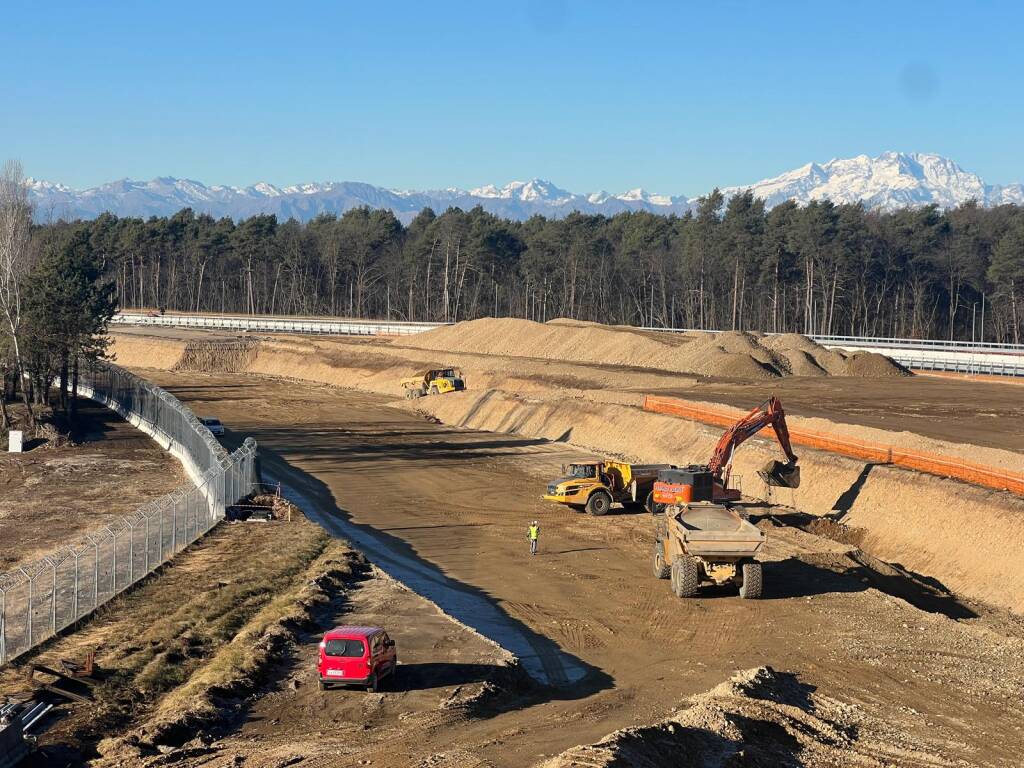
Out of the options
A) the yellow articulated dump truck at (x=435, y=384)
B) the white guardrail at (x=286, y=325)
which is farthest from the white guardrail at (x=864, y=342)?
the yellow articulated dump truck at (x=435, y=384)

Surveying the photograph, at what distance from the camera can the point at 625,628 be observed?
2880cm

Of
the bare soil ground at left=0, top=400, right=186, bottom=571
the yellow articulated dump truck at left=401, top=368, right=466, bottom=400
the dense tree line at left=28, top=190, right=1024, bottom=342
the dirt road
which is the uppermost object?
the dense tree line at left=28, top=190, right=1024, bottom=342

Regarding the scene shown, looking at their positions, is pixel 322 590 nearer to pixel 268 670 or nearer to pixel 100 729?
pixel 268 670

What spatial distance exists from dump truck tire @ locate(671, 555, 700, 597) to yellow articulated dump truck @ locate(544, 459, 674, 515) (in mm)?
12352

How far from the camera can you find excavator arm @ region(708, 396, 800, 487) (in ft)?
136

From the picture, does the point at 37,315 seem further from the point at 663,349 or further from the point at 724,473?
the point at 663,349

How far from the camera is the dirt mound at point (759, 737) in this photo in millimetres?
17984

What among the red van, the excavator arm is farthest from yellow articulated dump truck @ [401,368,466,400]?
the red van

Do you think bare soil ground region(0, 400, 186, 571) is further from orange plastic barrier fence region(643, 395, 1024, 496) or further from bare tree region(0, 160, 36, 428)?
orange plastic barrier fence region(643, 395, 1024, 496)

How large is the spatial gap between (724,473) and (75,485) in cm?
2758

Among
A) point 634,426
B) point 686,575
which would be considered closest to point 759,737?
point 686,575

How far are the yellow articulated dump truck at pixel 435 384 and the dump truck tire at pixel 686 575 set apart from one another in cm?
5137

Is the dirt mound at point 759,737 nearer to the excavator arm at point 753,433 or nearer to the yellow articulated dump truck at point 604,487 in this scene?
the excavator arm at point 753,433

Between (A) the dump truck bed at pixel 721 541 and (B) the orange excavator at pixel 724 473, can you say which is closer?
(A) the dump truck bed at pixel 721 541
